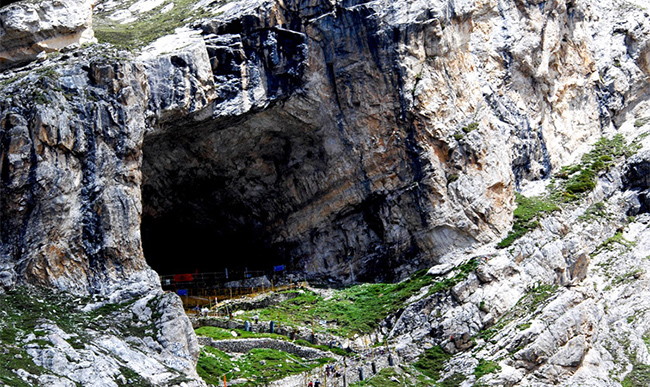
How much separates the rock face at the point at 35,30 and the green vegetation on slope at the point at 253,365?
59.6 ft

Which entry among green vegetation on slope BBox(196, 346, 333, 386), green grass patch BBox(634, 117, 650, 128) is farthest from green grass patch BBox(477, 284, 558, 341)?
green grass patch BBox(634, 117, 650, 128)

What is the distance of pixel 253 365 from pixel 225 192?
55.7ft

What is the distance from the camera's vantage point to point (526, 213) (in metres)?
57.1

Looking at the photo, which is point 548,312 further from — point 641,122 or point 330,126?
point 641,122

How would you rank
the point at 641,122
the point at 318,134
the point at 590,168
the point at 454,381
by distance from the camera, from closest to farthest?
the point at 454,381, the point at 318,134, the point at 590,168, the point at 641,122

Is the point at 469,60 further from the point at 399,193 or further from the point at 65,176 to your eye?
the point at 65,176

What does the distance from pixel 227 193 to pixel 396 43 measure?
14.1 meters

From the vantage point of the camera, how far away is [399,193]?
185 ft

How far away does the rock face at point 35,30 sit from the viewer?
50.5 m

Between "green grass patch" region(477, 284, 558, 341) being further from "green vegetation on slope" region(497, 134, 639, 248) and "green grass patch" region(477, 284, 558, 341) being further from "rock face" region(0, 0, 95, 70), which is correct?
"rock face" region(0, 0, 95, 70)

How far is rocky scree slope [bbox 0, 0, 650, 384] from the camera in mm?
46344

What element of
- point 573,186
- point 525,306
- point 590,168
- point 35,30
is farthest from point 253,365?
point 590,168

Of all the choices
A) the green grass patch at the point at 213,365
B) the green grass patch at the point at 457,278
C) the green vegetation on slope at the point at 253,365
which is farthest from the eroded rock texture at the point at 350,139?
the green grass patch at the point at 213,365

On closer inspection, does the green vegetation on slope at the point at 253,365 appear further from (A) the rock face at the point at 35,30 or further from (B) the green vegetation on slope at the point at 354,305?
(A) the rock face at the point at 35,30
